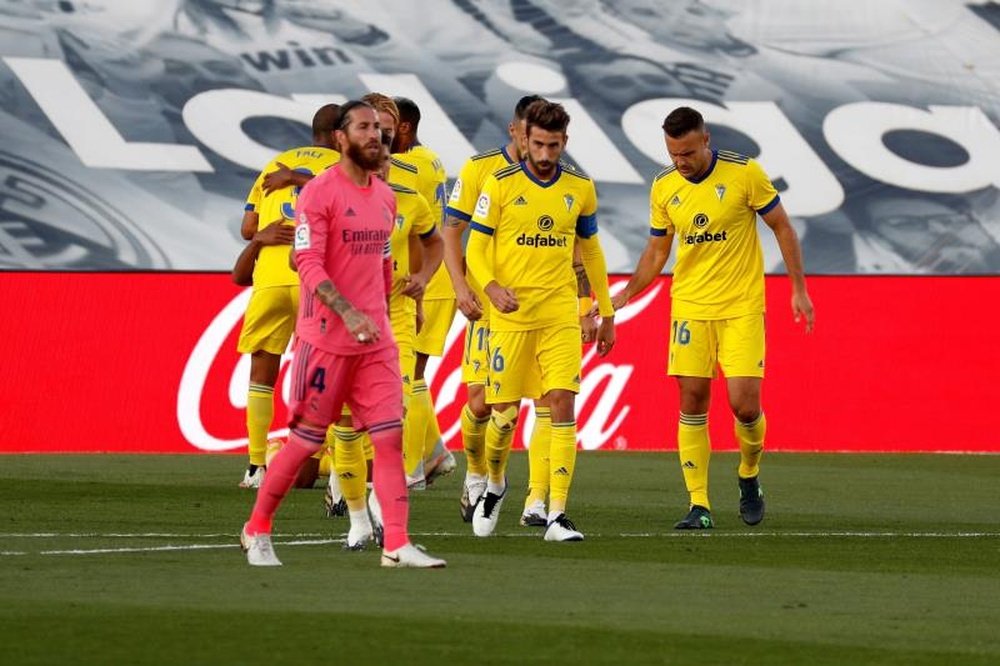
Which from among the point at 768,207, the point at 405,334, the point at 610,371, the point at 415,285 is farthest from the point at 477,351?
the point at 610,371

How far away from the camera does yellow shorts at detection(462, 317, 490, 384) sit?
42.5ft

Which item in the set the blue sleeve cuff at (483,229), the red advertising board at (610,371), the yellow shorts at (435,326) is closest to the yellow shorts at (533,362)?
the blue sleeve cuff at (483,229)

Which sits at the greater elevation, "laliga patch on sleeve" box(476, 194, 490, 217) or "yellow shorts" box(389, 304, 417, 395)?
"laliga patch on sleeve" box(476, 194, 490, 217)

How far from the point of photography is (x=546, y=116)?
36.2 feet

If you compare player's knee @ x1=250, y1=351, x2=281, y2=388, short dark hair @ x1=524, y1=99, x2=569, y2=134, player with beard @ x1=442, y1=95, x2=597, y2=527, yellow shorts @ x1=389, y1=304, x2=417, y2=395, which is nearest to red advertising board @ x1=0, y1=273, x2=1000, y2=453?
player's knee @ x1=250, y1=351, x2=281, y2=388

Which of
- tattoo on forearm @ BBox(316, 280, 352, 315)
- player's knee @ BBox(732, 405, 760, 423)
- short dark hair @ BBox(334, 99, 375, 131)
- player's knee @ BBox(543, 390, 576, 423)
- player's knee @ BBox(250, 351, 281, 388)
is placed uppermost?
short dark hair @ BBox(334, 99, 375, 131)

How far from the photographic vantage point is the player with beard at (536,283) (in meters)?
11.4

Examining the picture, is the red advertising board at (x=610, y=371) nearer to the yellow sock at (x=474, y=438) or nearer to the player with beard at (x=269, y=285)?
the player with beard at (x=269, y=285)

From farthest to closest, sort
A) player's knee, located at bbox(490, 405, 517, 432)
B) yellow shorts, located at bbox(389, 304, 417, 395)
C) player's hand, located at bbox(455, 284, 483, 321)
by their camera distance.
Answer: yellow shorts, located at bbox(389, 304, 417, 395) < player's knee, located at bbox(490, 405, 517, 432) < player's hand, located at bbox(455, 284, 483, 321)

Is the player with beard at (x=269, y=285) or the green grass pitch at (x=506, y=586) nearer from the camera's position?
the green grass pitch at (x=506, y=586)

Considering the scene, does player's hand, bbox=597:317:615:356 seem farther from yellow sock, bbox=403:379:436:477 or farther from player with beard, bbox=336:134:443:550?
yellow sock, bbox=403:379:436:477

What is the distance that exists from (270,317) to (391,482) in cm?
448

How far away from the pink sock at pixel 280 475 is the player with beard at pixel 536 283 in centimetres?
207

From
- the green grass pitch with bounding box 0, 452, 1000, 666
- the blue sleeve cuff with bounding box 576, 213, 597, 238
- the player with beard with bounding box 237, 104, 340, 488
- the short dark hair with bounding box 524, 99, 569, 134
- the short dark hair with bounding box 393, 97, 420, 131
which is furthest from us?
the short dark hair with bounding box 393, 97, 420, 131
